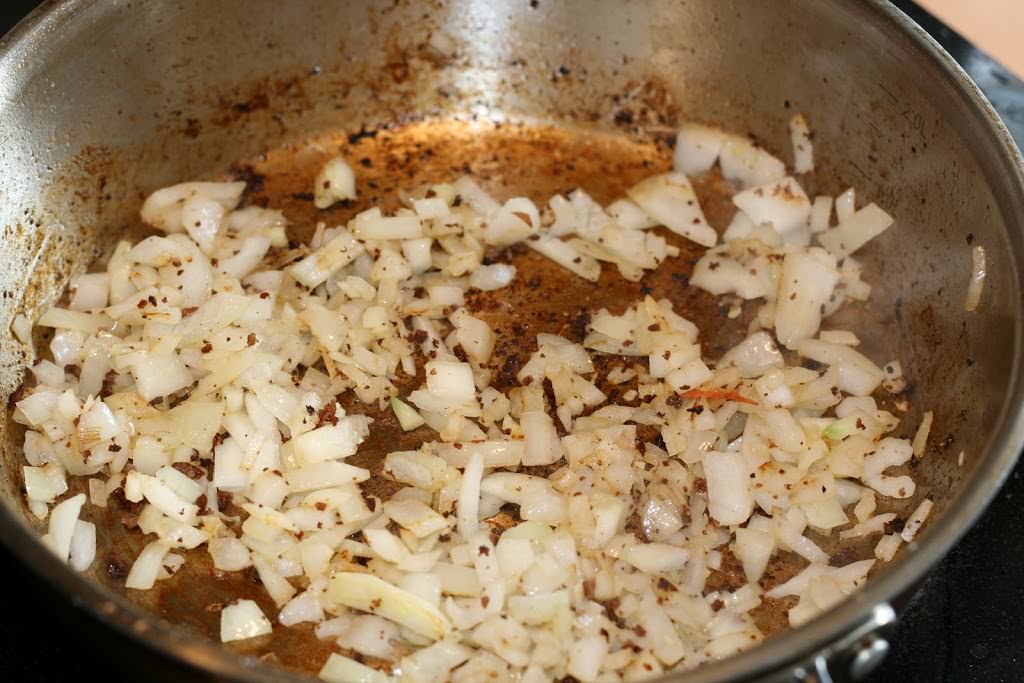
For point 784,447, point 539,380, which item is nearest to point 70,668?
point 539,380

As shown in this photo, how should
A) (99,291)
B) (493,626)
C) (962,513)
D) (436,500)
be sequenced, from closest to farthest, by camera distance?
(962,513) → (493,626) → (436,500) → (99,291)

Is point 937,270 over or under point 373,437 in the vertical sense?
over

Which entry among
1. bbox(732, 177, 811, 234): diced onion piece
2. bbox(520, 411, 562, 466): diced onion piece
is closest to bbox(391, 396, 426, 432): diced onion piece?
bbox(520, 411, 562, 466): diced onion piece

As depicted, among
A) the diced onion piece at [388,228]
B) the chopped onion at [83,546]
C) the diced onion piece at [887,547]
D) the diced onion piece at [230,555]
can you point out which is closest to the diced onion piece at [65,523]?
the chopped onion at [83,546]

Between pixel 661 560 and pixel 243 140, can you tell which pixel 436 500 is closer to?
pixel 661 560

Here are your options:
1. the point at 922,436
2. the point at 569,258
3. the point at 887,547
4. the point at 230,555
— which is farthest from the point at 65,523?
the point at 922,436

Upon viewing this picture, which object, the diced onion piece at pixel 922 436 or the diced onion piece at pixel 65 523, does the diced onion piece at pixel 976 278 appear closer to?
the diced onion piece at pixel 922 436
